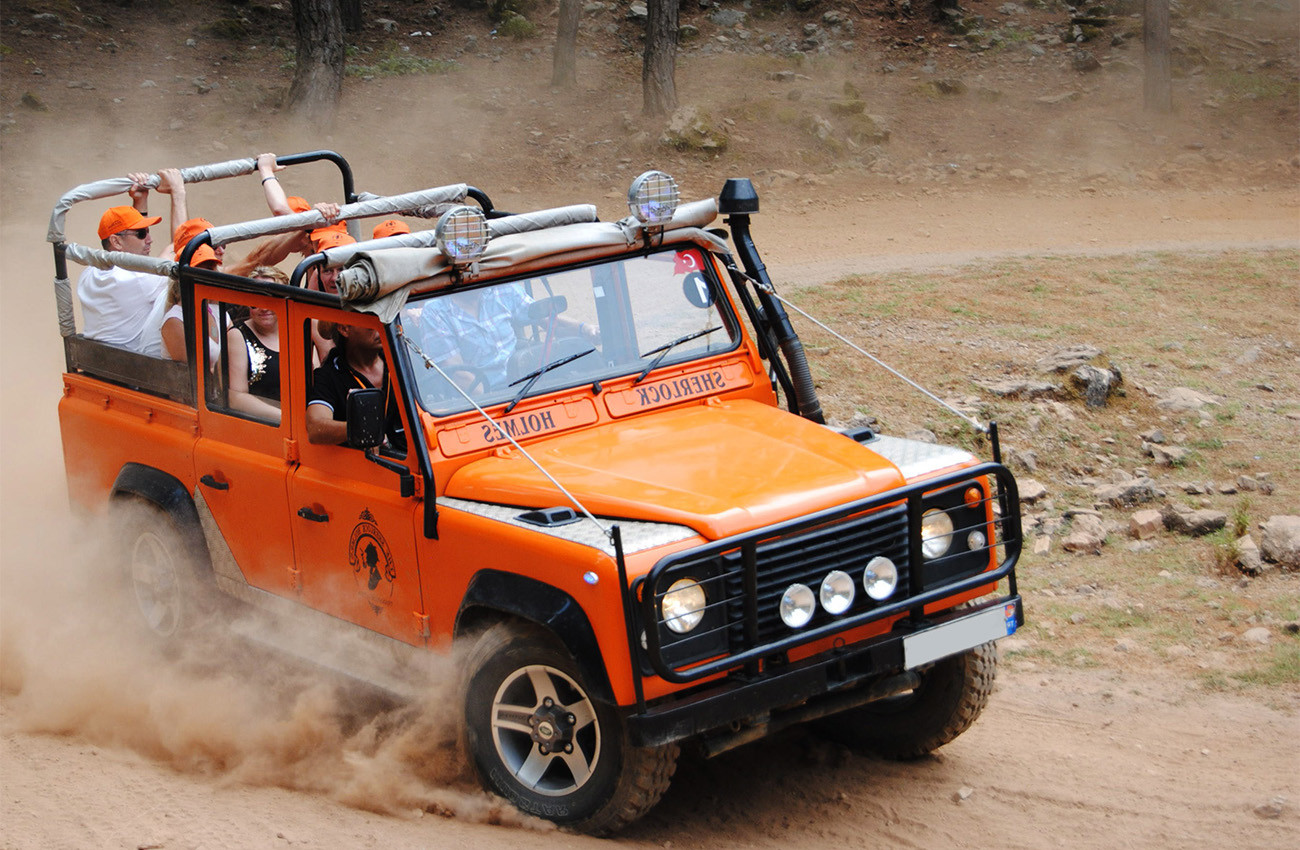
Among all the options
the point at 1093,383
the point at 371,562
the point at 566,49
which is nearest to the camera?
the point at 371,562

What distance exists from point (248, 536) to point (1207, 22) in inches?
900

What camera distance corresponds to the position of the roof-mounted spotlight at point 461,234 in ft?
16.6

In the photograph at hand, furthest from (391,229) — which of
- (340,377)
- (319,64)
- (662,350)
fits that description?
(319,64)

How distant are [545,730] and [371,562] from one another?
113 cm

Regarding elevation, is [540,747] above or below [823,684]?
below

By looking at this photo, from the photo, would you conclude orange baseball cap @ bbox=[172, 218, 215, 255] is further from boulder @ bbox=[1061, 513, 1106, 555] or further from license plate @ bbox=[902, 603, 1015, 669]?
boulder @ bbox=[1061, 513, 1106, 555]

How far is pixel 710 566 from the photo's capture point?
439 cm

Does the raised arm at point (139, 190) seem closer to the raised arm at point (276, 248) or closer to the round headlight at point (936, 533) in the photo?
the raised arm at point (276, 248)

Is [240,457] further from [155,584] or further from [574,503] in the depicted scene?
[574,503]

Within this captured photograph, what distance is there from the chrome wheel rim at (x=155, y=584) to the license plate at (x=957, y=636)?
353 cm

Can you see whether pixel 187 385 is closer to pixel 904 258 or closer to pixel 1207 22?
pixel 904 258

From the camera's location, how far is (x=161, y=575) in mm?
6562

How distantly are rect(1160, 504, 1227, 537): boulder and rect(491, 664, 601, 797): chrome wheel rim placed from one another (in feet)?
15.7

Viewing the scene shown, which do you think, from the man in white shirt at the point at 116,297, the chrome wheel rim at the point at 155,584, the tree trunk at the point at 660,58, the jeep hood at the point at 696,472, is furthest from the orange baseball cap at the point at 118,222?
the tree trunk at the point at 660,58
